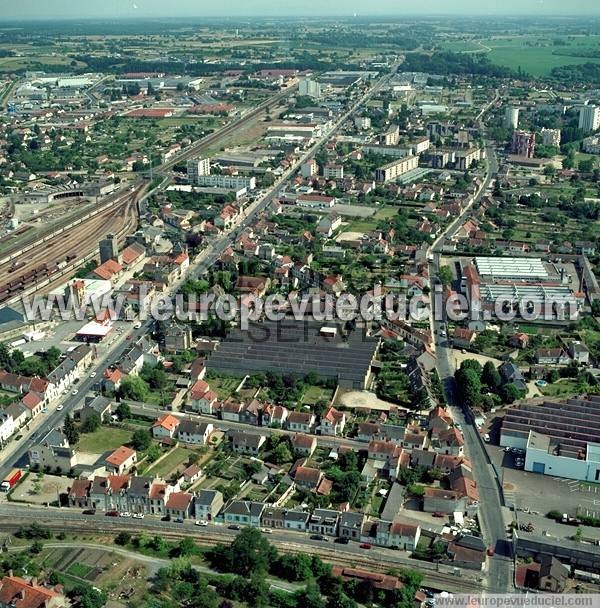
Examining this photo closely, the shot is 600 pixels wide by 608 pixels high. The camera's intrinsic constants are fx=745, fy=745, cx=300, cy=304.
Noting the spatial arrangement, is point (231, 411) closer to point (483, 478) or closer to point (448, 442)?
point (448, 442)

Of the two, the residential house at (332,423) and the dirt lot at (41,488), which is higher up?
the residential house at (332,423)

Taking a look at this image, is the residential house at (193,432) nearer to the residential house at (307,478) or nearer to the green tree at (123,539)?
the residential house at (307,478)

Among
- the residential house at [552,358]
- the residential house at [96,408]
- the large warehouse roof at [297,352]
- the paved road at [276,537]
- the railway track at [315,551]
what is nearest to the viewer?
the railway track at [315,551]

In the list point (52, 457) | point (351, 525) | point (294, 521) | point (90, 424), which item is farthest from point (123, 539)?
point (90, 424)

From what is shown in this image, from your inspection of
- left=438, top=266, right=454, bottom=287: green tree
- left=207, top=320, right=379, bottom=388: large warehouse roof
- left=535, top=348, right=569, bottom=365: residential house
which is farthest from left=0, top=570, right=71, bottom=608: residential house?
left=438, top=266, right=454, bottom=287: green tree

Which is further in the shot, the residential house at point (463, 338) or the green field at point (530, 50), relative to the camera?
the green field at point (530, 50)

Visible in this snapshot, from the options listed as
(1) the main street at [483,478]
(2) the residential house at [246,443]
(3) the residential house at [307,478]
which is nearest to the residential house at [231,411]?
(2) the residential house at [246,443]

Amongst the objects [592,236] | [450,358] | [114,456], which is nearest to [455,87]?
[592,236]
